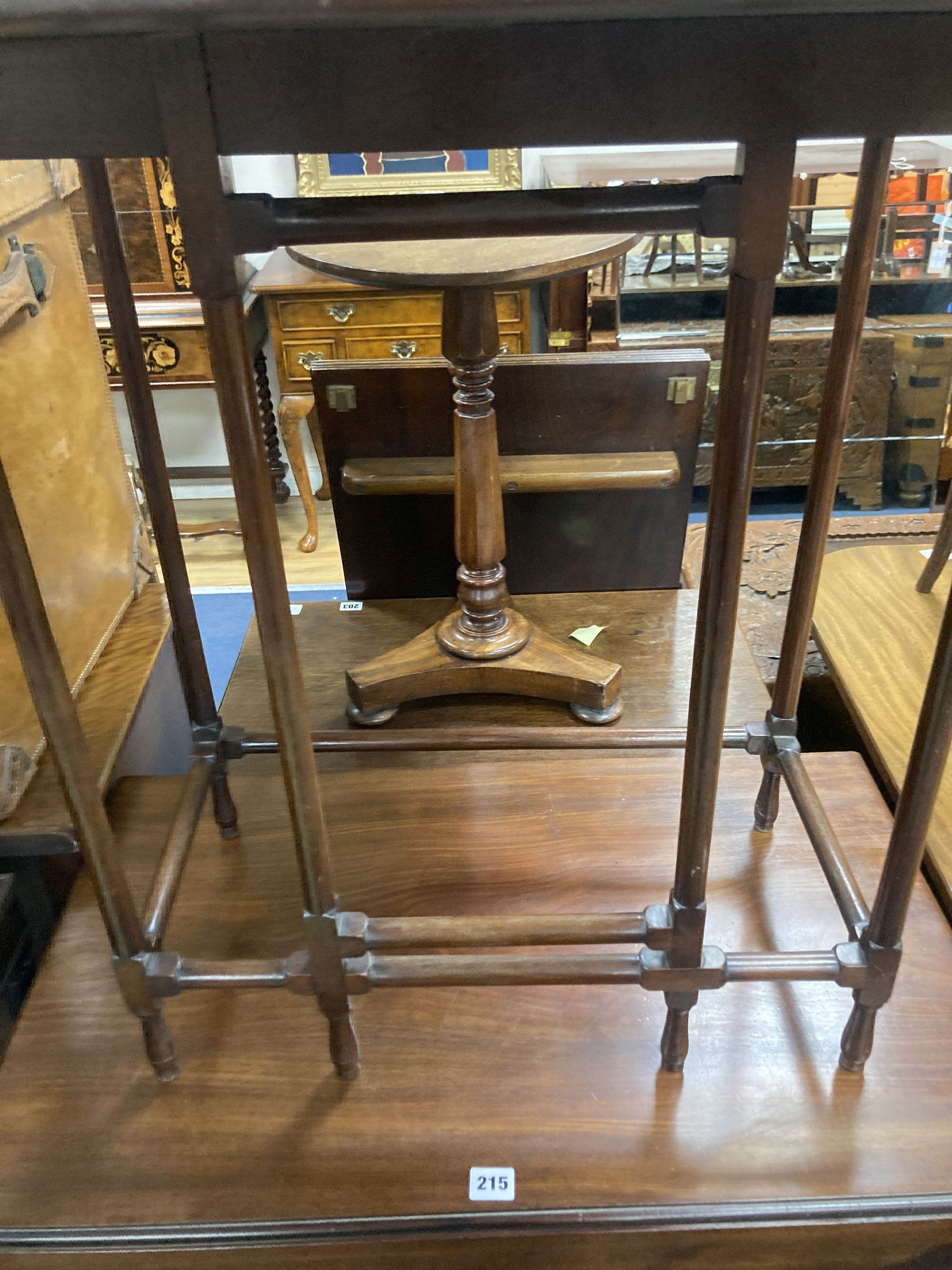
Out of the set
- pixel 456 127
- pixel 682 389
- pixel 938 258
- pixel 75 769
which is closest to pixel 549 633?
pixel 682 389

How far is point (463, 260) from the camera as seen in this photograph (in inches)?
38.5

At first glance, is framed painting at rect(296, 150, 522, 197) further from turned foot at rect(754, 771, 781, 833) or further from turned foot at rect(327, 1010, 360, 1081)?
turned foot at rect(327, 1010, 360, 1081)

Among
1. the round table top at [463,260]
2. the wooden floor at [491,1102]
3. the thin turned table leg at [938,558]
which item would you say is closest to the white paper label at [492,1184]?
the wooden floor at [491,1102]

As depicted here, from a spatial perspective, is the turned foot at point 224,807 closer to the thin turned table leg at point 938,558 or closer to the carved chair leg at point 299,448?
the thin turned table leg at point 938,558

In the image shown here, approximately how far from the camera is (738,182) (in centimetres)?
46

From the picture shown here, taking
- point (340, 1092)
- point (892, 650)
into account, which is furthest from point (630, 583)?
point (340, 1092)

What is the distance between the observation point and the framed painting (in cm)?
228

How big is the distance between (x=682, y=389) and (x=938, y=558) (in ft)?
1.40

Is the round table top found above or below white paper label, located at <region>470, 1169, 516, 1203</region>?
above

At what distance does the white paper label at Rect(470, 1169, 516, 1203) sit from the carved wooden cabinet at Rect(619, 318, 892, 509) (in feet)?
5.56

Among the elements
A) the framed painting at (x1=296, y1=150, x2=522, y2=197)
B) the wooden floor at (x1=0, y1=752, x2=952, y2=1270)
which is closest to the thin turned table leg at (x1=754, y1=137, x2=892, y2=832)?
the wooden floor at (x1=0, y1=752, x2=952, y2=1270)

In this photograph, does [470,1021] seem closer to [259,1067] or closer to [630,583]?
[259,1067]

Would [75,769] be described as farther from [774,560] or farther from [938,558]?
[774,560]

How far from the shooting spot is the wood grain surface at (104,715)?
90 cm
